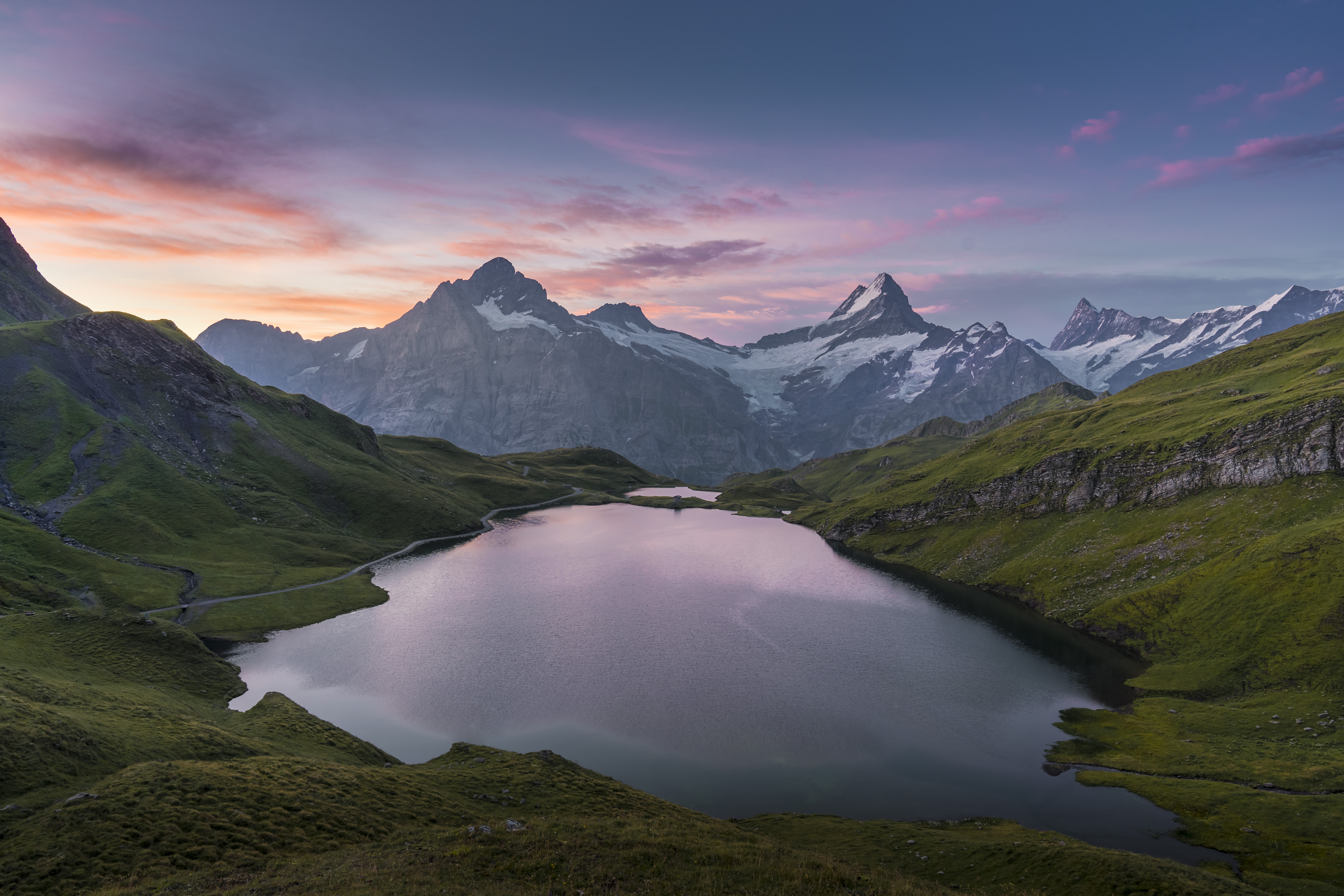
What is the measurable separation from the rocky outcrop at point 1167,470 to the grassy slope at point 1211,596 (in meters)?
1.80

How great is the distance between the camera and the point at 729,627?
102 meters

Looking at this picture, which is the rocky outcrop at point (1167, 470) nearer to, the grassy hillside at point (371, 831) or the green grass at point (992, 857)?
the green grass at point (992, 857)

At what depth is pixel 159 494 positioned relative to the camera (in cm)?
13875

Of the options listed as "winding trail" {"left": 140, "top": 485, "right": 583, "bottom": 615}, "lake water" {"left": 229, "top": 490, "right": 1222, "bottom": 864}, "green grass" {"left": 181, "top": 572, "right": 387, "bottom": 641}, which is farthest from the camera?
"winding trail" {"left": 140, "top": 485, "right": 583, "bottom": 615}

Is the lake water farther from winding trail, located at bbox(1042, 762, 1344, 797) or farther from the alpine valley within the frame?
the alpine valley

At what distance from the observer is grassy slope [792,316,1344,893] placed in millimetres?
51750

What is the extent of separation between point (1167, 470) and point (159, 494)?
215871mm

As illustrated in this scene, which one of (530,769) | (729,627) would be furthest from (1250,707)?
(530,769)

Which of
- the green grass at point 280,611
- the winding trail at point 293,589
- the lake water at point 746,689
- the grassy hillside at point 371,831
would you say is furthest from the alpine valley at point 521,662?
the lake water at point 746,689

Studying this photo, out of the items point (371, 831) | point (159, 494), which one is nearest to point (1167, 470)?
point (371, 831)

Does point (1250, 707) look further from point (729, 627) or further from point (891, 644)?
point (729, 627)

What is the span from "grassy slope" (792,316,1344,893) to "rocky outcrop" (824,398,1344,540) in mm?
1798

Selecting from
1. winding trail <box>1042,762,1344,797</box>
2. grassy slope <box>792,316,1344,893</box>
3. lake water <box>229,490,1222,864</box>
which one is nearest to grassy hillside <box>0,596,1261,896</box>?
lake water <box>229,490,1222,864</box>

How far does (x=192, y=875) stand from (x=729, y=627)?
267 ft
